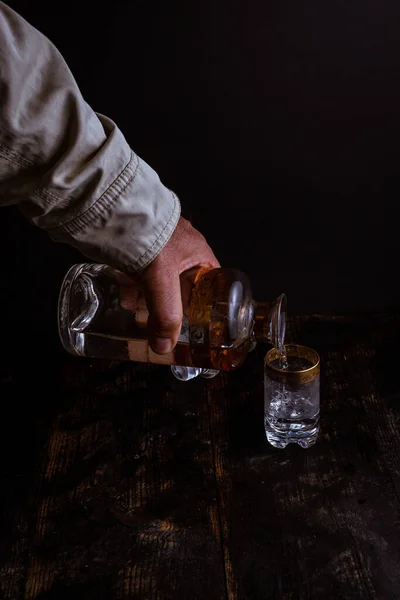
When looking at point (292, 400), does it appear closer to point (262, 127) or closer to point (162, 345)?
point (162, 345)

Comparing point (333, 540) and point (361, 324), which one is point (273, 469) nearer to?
point (333, 540)

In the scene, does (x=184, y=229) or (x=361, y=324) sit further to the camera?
(x=361, y=324)

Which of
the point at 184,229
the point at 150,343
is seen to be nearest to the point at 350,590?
the point at 150,343

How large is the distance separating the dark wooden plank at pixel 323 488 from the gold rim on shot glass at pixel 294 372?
0.13 m

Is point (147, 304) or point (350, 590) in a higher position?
point (147, 304)

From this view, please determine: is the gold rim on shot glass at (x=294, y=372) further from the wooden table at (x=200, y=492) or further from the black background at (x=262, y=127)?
the black background at (x=262, y=127)

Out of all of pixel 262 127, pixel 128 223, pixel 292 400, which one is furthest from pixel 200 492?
pixel 262 127

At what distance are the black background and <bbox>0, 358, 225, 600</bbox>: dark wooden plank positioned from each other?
1.32ft

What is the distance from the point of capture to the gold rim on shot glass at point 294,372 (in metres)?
1.15

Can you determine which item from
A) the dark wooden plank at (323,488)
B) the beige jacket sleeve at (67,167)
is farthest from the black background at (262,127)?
the beige jacket sleeve at (67,167)

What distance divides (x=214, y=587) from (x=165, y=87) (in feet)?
3.22

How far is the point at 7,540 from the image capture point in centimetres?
102

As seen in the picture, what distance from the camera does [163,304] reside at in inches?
36.8

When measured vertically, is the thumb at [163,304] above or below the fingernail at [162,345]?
above
